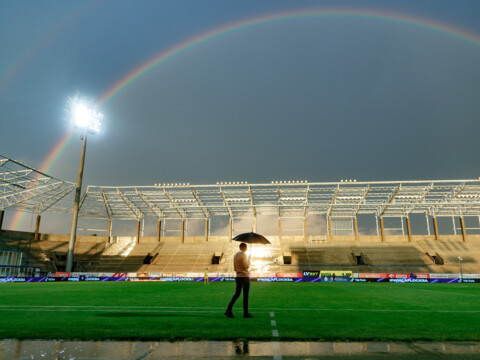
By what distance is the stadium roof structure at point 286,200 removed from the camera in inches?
2003

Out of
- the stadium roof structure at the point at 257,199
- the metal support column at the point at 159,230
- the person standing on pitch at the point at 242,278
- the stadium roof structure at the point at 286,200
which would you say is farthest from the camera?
the metal support column at the point at 159,230

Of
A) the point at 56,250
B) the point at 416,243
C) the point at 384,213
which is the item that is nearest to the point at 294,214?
the point at 384,213

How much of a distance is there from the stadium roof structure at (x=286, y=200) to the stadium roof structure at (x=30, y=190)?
437 cm

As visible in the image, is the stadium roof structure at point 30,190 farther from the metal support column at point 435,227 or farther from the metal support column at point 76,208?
the metal support column at point 435,227

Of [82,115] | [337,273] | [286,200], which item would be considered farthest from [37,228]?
[337,273]

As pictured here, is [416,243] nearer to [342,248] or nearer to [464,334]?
[342,248]

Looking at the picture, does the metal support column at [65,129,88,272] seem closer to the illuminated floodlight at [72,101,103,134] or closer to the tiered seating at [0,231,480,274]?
the illuminated floodlight at [72,101,103,134]

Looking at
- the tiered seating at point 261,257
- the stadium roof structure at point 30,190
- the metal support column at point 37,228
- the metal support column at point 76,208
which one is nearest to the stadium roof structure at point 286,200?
the stadium roof structure at point 30,190

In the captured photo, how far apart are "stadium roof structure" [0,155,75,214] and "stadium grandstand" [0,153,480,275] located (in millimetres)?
221

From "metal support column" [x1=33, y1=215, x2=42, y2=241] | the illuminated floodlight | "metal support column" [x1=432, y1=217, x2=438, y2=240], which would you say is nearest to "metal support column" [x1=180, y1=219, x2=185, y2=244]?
"metal support column" [x1=33, y1=215, x2=42, y2=241]

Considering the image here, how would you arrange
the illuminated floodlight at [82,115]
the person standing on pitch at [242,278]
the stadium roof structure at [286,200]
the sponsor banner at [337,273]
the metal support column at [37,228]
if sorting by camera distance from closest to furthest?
1. the person standing on pitch at [242,278]
2. the sponsor banner at [337,273]
3. the illuminated floodlight at [82,115]
4. the stadium roof structure at [286,200]
5. the metal support column at [37,228]

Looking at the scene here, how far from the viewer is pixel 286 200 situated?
180ft

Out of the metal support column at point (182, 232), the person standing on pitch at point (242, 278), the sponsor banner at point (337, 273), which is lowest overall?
the sponsor banner at point (337, 273)

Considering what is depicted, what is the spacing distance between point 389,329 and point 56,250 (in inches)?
2369
